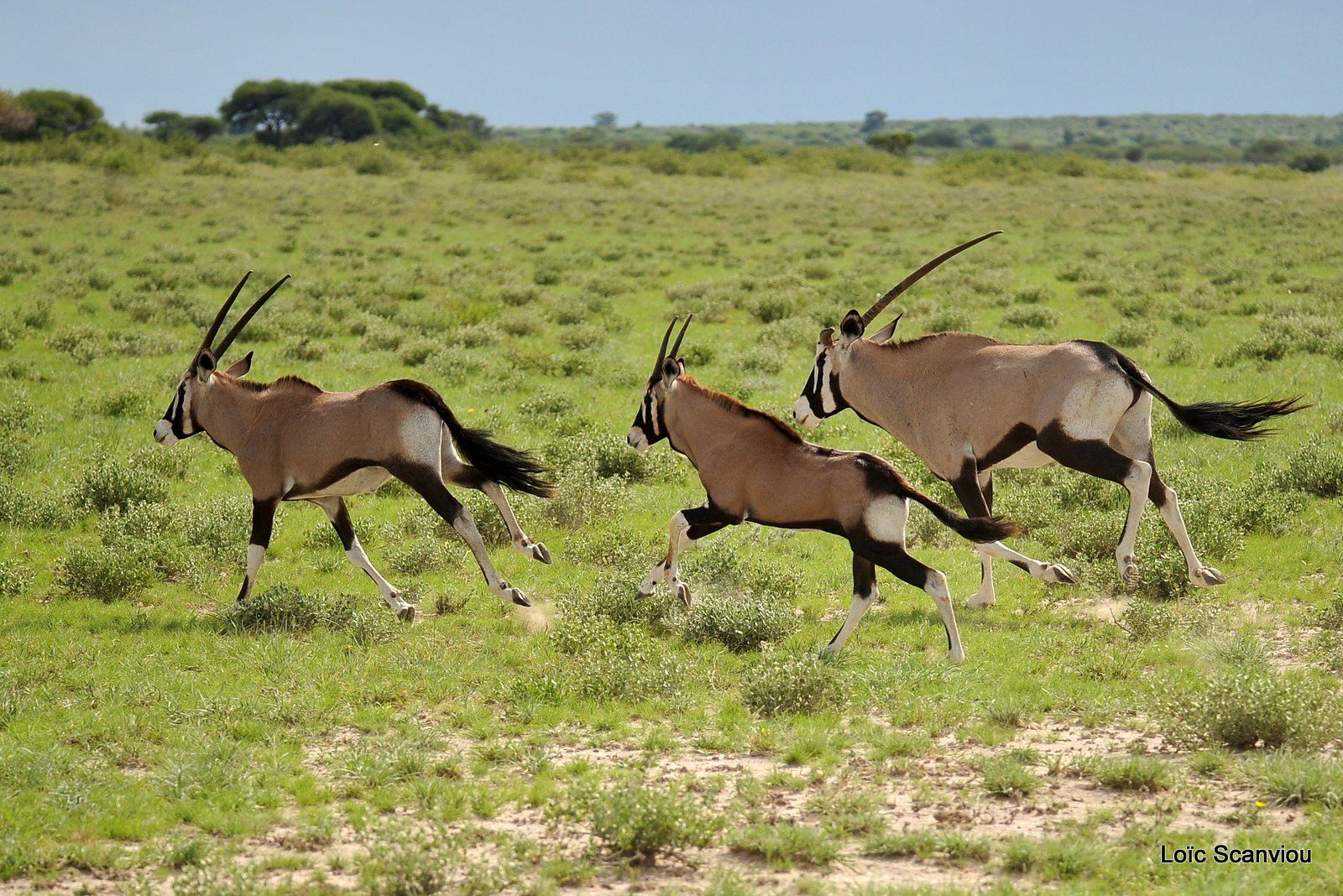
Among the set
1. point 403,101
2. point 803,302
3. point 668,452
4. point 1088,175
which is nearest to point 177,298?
point 803,302

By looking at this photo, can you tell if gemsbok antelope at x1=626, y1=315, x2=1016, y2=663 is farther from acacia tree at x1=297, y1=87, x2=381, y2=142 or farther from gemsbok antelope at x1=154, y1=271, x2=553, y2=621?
acacia tree at x1=297, y1=87, x2=381, y2=142

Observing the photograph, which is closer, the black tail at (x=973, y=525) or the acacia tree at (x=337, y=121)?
the black tail at (x=973, y=525)

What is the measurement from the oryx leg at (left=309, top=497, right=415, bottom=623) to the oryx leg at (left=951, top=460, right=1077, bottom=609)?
170 inches

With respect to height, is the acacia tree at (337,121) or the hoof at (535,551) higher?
the acacia tree at (337,121)

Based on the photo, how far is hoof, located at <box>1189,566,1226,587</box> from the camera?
9.41 meters

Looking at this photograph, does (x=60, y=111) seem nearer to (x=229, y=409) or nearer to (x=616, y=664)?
(x=229, y=409)

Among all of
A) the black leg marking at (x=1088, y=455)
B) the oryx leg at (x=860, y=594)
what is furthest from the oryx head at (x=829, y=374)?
the oryx leg at (x=860, y=594)

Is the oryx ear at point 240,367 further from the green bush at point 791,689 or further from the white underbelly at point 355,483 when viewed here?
the green bush at point 791,689

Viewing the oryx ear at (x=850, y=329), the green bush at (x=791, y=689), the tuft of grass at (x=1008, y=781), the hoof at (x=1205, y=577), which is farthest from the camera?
the oryx ear at (x=850, y=329)

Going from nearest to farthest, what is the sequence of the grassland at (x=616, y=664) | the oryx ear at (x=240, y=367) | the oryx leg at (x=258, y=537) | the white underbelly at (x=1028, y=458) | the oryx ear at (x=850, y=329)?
the grassland at (x=616, y=664) < the white underbelly at (x=1028, y=458) < the oryx leg at (x=258, y=537) < the oryx ear at (x=850, y=329) < the oryx ear at (x=240, y=367)

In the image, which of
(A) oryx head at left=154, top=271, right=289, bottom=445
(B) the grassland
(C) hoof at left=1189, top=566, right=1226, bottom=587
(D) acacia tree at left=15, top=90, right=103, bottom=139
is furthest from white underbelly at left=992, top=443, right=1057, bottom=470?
(D) acacia tree at left=15, top=90, right=103, bottom=139

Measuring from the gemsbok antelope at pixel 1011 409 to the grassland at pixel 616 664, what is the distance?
0.71 meters

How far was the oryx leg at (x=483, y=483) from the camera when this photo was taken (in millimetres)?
9805

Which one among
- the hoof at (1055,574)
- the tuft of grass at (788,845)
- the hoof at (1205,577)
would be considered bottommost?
the tuft of grass at (788,845)
